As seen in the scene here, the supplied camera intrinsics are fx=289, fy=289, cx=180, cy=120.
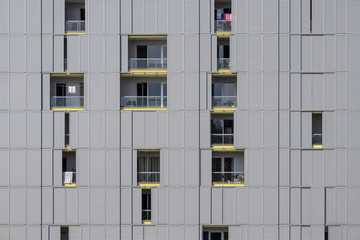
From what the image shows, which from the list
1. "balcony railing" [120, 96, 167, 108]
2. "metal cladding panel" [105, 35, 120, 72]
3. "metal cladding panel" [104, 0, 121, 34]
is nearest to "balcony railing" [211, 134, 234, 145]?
"balcony railing" [120, 96, 167, 108]

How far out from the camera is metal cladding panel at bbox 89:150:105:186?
1770 centimetres

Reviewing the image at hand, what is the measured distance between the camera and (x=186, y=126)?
17750 millimetres

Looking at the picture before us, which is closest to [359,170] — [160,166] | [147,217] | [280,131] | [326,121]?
[326,121]

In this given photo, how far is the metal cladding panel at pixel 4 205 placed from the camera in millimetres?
17656

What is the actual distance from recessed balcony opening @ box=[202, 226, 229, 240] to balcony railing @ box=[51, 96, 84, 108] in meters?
11.3

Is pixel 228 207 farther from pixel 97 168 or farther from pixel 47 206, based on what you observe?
pixel 47 206

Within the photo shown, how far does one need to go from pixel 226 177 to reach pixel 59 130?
10.8 m

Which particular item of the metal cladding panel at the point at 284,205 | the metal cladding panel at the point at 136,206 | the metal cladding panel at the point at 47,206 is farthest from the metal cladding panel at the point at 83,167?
the metal cladding panel at the point at 284,205

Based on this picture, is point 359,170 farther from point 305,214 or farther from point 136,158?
point 136,158

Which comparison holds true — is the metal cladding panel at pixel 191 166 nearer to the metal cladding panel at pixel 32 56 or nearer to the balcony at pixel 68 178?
the balcony at pixel 68 178

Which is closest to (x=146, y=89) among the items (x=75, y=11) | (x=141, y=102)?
(x=141, y=102)

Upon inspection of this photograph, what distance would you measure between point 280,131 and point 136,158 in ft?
29.6

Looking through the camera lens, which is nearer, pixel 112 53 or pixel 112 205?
pixel 112 205

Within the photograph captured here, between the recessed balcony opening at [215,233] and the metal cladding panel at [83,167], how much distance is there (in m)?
8.12
